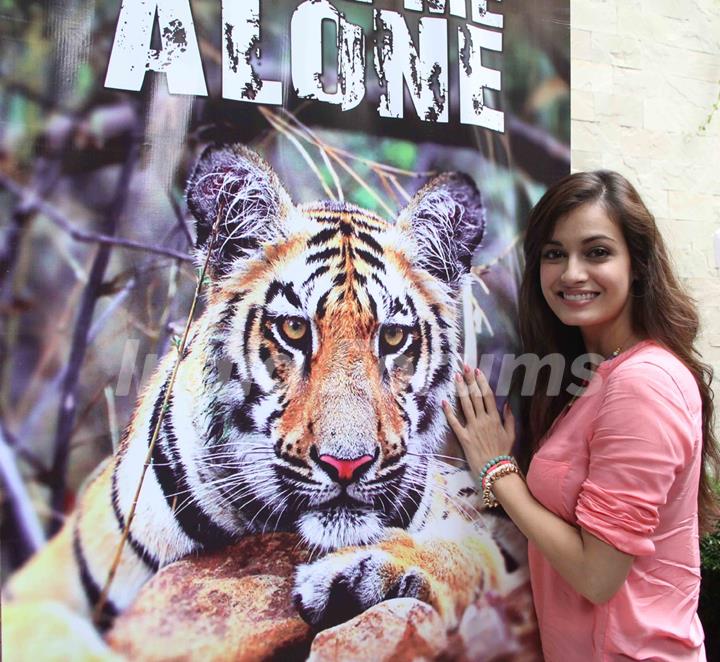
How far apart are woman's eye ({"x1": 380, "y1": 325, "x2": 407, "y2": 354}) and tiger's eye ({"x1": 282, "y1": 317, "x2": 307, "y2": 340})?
211 mm

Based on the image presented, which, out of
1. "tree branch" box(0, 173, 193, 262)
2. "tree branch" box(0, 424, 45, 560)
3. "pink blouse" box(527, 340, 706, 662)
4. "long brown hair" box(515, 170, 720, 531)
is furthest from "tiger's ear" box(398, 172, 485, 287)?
"tree branch" box(0, 424, 45, 560)

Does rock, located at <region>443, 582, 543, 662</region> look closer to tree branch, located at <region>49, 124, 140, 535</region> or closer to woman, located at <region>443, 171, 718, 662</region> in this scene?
woman, located at <region>443, 171, 718, 662</region>

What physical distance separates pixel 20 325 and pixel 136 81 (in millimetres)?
629

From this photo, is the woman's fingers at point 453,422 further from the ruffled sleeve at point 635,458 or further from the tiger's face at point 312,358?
the ruffled sleeve at point 635,458

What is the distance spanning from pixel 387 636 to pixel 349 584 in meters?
0.19

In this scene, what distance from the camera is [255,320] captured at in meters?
1.66

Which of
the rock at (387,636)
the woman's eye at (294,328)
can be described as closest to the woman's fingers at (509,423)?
the rock at (387,636)

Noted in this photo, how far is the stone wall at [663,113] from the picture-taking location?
83.0 inches

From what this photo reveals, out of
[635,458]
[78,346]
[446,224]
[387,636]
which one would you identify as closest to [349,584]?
[387,636]

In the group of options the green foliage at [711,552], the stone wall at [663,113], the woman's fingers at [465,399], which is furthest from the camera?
the stone wall at [663,113]

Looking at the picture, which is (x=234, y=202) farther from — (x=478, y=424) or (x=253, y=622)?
→ (x=253, y=622)

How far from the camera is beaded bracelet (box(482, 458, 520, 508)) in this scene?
1729 millimetres

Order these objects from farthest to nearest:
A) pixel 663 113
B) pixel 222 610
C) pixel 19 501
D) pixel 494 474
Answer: pixel 663 113 → pixel 494 474 → pixel 222 610 → pixel 19 501

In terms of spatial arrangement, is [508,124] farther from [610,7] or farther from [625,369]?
[625,369]
